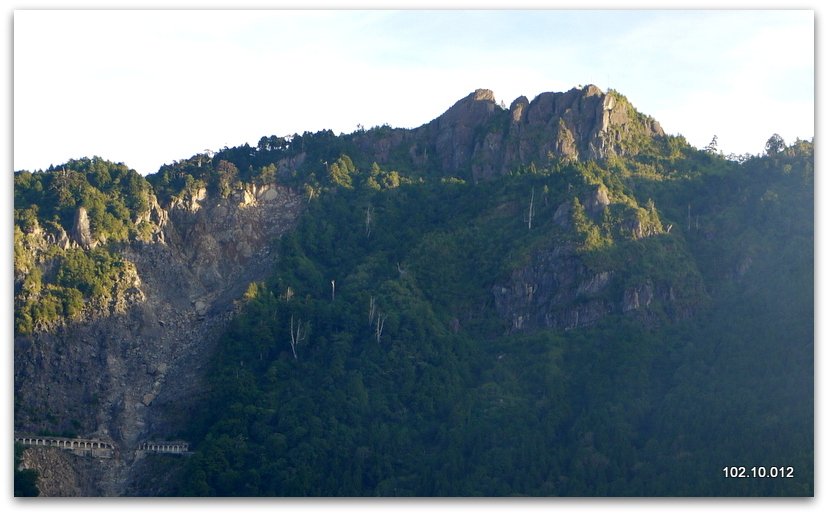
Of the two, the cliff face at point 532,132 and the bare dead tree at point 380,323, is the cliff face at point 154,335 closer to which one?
the bare dead tree at point 380,323

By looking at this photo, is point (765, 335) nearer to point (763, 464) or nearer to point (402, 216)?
point (763, 464)

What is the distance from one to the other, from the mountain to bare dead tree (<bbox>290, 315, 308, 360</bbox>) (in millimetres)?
87

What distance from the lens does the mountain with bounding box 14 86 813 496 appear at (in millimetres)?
67125

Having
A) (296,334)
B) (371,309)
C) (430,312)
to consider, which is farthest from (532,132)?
(296,334)

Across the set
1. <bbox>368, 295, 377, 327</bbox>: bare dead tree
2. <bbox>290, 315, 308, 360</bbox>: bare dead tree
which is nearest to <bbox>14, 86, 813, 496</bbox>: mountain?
<bbox>290, 315, 308, 360</bbox>: bare dead tree

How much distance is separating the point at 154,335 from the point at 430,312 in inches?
460

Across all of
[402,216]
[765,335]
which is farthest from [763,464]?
[402,216]

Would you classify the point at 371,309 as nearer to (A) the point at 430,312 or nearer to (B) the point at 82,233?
(A) the point at 430,312

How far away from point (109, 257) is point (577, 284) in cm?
2010

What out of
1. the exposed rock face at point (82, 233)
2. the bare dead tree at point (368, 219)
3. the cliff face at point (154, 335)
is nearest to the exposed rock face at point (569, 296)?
the bare dead tree at point (368, 219)

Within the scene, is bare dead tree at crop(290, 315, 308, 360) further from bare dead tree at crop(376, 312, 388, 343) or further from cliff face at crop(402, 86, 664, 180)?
cliff face at crop(402, 86, 664, 180)

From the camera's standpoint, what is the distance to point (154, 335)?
3012 inches

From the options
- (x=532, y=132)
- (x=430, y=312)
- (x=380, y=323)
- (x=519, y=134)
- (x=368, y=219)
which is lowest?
(x=380, y=323)

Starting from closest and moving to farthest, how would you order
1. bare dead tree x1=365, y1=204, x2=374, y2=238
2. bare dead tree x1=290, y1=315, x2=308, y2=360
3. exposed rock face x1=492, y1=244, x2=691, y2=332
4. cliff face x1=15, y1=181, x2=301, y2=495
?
cliff face x1=15, y1=181, x2=301, y2=495 < bare dead tree x1=290, y1=315, x2=308, y2=360 < exposed rock face x1=492, y1=244, x2=691, y2=332 < bare dead tree x1=365, y1=204, x2=374, y2=238
